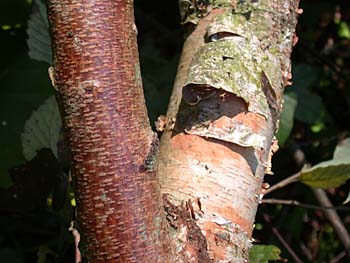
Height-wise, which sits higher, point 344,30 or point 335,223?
point 344,30

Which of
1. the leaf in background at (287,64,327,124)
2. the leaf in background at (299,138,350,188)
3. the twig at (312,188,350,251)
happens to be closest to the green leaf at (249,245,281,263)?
the leaf in background at (299,138,350,188)

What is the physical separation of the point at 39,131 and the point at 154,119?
0.22 meters

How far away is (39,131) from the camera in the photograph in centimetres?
88

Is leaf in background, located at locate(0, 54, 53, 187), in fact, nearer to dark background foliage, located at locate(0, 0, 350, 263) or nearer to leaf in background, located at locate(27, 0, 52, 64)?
dark background foliage, located at locate(0, 0, 350, 263)

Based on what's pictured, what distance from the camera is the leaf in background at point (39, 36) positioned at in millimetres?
926

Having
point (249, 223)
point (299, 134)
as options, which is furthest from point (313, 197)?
point (249, 223)

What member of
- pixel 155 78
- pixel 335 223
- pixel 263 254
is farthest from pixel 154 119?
pixel 335 223

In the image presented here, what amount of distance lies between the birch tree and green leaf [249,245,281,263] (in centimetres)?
16

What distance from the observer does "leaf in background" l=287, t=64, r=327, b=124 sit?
1.38 m

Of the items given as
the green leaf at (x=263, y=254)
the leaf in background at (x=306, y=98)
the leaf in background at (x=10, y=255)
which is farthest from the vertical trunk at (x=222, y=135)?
the leaf in background at (x=306, y=98)

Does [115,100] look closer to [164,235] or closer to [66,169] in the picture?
[164,235]

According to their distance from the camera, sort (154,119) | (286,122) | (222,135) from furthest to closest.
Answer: (286,122)
(154,119)
(222,135)

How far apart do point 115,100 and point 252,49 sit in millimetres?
235

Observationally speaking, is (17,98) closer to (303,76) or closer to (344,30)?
(303,76)
